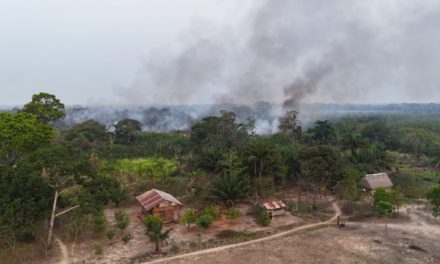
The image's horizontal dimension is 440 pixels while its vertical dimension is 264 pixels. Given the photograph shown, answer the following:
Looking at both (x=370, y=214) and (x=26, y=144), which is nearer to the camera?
(x=26, y=144)

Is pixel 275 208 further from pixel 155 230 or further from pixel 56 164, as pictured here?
pixel 56 164

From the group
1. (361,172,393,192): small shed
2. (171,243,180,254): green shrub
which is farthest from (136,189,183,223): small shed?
(361,172,393,192): small shed

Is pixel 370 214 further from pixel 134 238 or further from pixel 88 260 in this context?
pixel 88 260

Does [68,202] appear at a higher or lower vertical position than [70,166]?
lower

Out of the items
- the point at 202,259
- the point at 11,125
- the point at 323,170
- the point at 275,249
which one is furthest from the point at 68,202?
the point at 323,170

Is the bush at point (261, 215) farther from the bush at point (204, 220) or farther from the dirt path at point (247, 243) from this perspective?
the bush at point (204, 220)

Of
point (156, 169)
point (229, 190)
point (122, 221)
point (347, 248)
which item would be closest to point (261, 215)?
point (229, 190)

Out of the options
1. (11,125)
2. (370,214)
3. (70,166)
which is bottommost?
(370,214)
